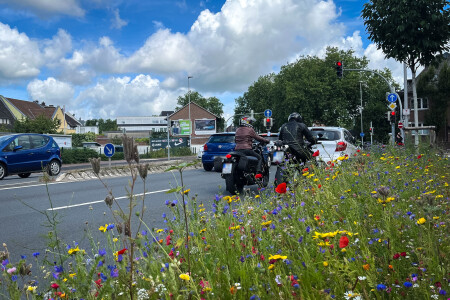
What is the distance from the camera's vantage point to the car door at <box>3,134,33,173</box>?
666 inches

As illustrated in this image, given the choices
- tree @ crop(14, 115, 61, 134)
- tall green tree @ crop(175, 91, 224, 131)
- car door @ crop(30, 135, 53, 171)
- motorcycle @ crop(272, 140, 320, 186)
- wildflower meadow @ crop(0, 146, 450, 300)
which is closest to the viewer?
wildflower meadow @ crop(0, 146, 450, 300)

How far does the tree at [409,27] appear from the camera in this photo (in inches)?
647

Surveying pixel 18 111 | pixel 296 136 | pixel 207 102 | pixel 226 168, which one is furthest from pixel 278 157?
pixel 207 102

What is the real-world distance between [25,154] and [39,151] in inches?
28.6

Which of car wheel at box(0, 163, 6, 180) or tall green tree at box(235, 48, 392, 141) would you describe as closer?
car wheel at box(0, 163, 6, 180)

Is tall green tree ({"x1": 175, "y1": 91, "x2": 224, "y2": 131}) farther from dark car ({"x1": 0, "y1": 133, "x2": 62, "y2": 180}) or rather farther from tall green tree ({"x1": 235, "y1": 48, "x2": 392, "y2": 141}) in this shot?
dark car ({"x1": 0, "y1": 133, "x2": 62, "y2": 180})

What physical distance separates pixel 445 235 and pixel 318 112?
60009 mm

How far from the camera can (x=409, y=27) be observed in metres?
16.8

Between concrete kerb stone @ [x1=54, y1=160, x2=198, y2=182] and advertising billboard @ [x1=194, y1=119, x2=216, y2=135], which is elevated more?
advertising billboard @ [x1=194, y1=119, x2=216, y2=135]

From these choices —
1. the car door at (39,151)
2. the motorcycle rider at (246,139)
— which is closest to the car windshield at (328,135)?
the motorcycle rider at (246,139)

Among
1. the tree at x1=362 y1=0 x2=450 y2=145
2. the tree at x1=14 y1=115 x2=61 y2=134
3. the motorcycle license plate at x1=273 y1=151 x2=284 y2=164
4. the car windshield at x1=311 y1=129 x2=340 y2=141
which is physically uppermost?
the tree at x1=362 y1=0 x2=450 y2=145

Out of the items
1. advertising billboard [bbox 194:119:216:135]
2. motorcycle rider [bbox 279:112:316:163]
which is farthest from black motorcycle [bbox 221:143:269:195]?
advertising billboard [bbox 194:119:216:135]

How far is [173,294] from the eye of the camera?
2168mm

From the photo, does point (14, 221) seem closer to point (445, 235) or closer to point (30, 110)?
point (445, 235)
